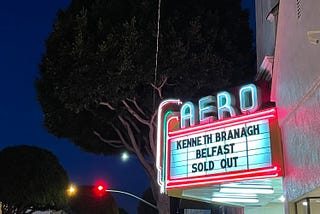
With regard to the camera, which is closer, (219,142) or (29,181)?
(219,142)

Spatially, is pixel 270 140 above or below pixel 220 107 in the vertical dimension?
below

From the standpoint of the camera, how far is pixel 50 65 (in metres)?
19.2

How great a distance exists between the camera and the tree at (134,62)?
17.8 meters

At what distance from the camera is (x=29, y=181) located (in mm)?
24797

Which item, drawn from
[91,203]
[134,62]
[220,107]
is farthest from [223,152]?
[91,203]

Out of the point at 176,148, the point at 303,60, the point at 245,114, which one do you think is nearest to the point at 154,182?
the point at 176,148

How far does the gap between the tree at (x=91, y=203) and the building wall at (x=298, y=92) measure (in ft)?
128

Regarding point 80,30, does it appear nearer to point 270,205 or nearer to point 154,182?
point 154,182

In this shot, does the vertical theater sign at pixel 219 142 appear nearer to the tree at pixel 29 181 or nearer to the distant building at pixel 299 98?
the distant building at pixel 299 98

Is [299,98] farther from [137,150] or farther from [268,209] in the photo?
[137,150]

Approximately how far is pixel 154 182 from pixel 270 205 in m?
6.41

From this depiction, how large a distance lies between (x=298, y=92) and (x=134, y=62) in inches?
441

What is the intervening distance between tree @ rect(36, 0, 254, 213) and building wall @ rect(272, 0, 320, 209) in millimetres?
9251

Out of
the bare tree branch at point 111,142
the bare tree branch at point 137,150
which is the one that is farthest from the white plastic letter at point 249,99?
the bare tree branch at point 111,142
